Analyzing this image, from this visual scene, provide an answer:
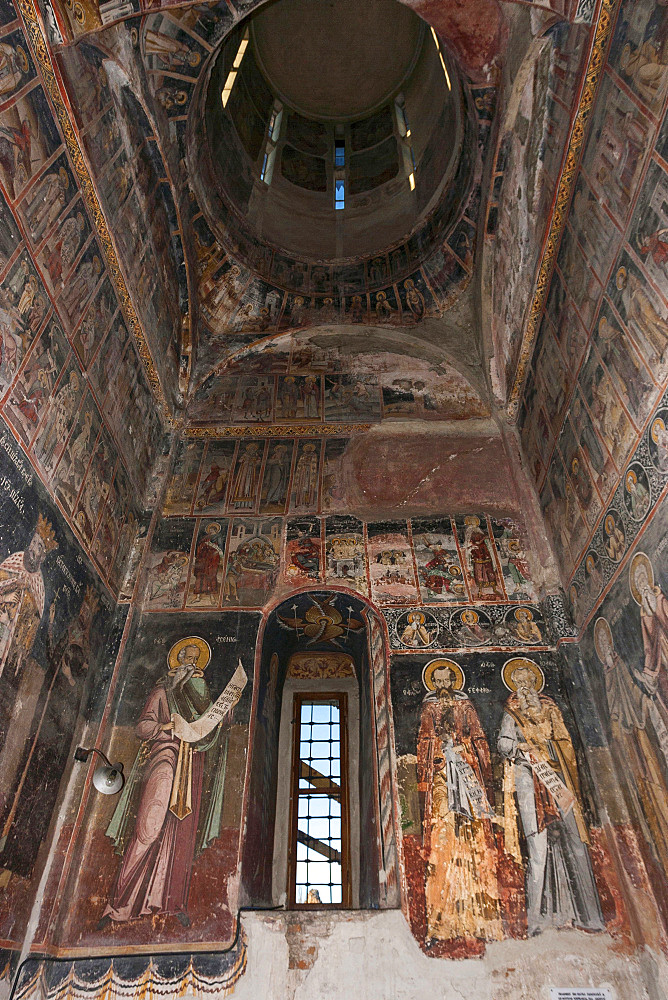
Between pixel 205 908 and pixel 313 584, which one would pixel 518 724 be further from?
pixel 205 908

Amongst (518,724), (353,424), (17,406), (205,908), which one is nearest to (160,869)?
(205,908)

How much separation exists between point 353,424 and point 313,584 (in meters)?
3.27

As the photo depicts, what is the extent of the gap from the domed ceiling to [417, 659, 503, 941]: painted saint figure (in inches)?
200

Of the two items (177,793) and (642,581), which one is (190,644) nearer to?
(177,793)

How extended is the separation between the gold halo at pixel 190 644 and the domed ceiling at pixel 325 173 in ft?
13.0

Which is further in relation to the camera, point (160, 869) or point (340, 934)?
point (160, 869)

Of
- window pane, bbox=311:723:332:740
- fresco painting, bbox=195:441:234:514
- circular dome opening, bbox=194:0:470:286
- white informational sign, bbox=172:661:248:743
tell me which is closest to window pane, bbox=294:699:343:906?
window pane, bbox=311:723:332:740

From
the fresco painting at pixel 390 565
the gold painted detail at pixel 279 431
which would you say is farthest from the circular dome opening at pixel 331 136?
the fresco painting at pixel 390 565

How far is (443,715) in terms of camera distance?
694 centimetres

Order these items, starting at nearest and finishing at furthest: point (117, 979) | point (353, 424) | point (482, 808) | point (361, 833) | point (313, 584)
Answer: point (117, 979), point (482, 808), point (361, 833), point (313, 584), point (353, 424)

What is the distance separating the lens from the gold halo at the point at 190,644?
24.3ft

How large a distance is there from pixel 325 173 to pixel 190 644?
10649 mm

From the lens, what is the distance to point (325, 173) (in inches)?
541

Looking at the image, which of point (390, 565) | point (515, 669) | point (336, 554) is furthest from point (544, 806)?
point (336, 554)
